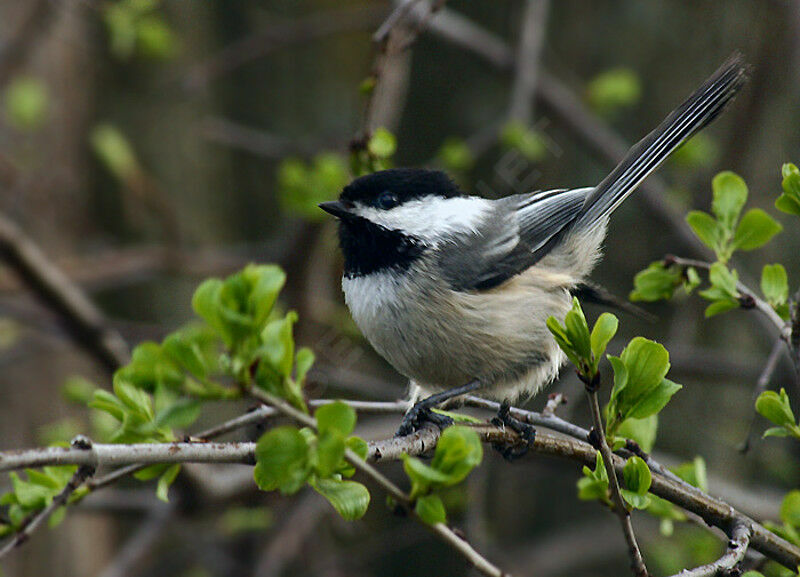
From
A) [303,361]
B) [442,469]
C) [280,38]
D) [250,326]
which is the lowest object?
[442,469]

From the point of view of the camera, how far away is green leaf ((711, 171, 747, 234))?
4.88ft

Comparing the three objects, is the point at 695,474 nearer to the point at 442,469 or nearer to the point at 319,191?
the point at 442,469

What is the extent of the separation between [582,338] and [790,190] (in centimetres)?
44

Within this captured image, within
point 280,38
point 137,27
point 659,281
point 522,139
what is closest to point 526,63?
point 522,139

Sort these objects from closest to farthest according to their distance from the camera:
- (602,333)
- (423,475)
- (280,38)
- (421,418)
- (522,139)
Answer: (423,475) → (602,333) → (421,418) → (522,139) → (280,38)

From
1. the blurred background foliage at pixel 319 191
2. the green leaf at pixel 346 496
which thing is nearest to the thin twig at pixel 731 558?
the green leaf at pixel 346 496

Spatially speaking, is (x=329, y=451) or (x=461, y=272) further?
(x=461, y=272)

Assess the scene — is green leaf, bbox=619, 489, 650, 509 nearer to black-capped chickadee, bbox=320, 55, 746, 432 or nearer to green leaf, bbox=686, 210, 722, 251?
green leaf, bbox=686, 210, 722, 251

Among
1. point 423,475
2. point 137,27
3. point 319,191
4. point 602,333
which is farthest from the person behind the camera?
point 137,27

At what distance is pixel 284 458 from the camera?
0.95 meters

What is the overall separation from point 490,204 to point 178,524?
6.05 ft

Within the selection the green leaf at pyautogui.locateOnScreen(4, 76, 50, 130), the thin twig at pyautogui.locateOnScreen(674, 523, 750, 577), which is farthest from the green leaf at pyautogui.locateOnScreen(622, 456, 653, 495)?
the green leaf at pyautogui.locateOnScreen(4, 76, 50, 130)

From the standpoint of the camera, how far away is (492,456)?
3146mm

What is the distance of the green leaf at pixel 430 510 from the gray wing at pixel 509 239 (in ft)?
3.15
